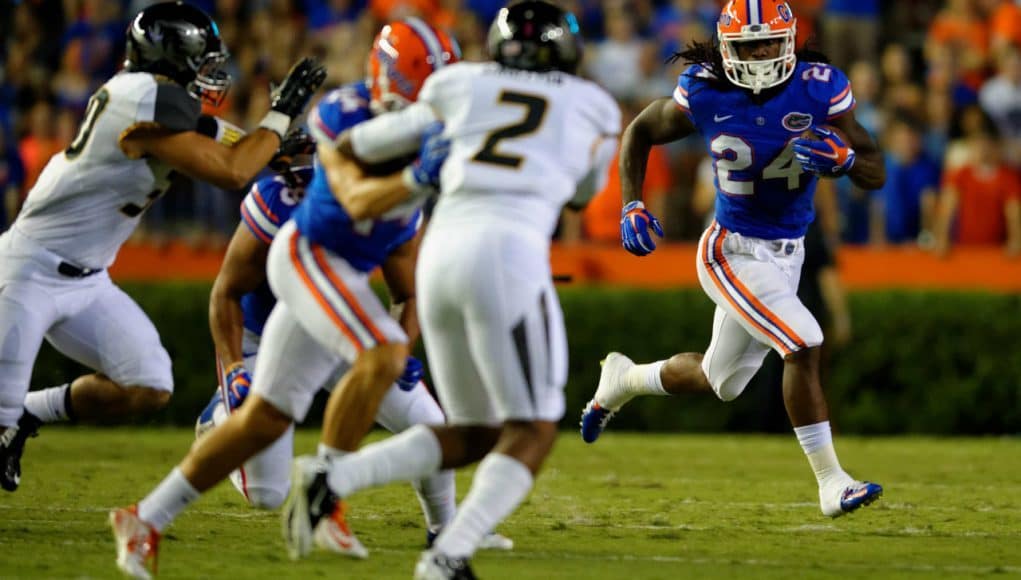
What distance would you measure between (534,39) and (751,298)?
7.21ft

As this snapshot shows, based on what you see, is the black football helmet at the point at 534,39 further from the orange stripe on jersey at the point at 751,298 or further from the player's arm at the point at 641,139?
the player's arm at the point at 641,139

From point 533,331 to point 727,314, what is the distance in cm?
238

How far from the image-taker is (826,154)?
6.41 metres

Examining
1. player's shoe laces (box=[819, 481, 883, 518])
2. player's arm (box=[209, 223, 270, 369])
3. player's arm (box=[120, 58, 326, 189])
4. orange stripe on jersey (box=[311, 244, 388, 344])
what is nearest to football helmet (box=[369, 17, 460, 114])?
orange stripe on jersey (box=[311, 244, 388, 344])

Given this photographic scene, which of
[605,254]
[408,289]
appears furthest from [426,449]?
[605,254]

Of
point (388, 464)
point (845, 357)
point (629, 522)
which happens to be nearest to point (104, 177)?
point (388, 464)

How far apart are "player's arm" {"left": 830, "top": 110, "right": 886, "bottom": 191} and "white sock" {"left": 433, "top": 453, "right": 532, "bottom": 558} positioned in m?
2.57

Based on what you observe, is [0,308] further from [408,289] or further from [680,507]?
[680,507]

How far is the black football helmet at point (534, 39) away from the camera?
493 cm

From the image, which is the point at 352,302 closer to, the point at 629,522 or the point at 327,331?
the point at 327,331

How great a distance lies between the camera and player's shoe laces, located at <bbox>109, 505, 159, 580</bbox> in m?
4.94

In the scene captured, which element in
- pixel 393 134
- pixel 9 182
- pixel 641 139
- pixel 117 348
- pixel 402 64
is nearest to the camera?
pixel 393 134

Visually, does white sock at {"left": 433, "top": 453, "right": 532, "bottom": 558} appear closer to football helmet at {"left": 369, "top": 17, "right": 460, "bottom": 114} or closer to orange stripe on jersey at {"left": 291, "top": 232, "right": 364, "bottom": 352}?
orange stripe on jersey at {"left": 291, "top": 232, "right": 364, "bottom": 352}

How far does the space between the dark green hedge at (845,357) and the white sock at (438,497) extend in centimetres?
575
